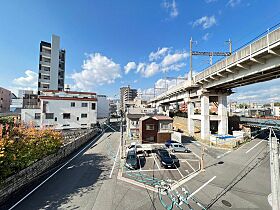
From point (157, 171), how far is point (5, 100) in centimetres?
7118

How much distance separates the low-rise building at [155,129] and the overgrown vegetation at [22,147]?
14993 mm

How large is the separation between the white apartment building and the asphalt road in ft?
72.6

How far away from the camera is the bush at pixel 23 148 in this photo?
980 centimetres

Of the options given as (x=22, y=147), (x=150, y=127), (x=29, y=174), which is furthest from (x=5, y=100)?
(x=150, y=127)

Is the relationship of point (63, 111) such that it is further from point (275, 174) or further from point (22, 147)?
point (275, 174)

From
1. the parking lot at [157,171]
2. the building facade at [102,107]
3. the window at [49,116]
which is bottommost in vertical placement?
the parking lot at [157,171]

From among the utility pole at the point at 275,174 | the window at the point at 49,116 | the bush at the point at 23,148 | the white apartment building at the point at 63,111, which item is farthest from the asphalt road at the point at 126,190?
the window at the point at 49,116

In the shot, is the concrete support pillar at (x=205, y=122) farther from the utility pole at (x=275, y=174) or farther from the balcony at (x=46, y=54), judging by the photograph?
the balcony at (x=46, y=54)

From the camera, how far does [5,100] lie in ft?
186

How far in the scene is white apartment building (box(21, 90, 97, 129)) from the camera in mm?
34688

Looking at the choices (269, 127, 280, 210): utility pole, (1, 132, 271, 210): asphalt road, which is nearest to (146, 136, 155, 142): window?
(1, 132, 271, 210): asphalt road

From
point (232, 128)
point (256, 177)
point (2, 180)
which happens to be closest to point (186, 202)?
point (256, 177)

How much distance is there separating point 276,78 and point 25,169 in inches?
1329

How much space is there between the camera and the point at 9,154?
397 inches
